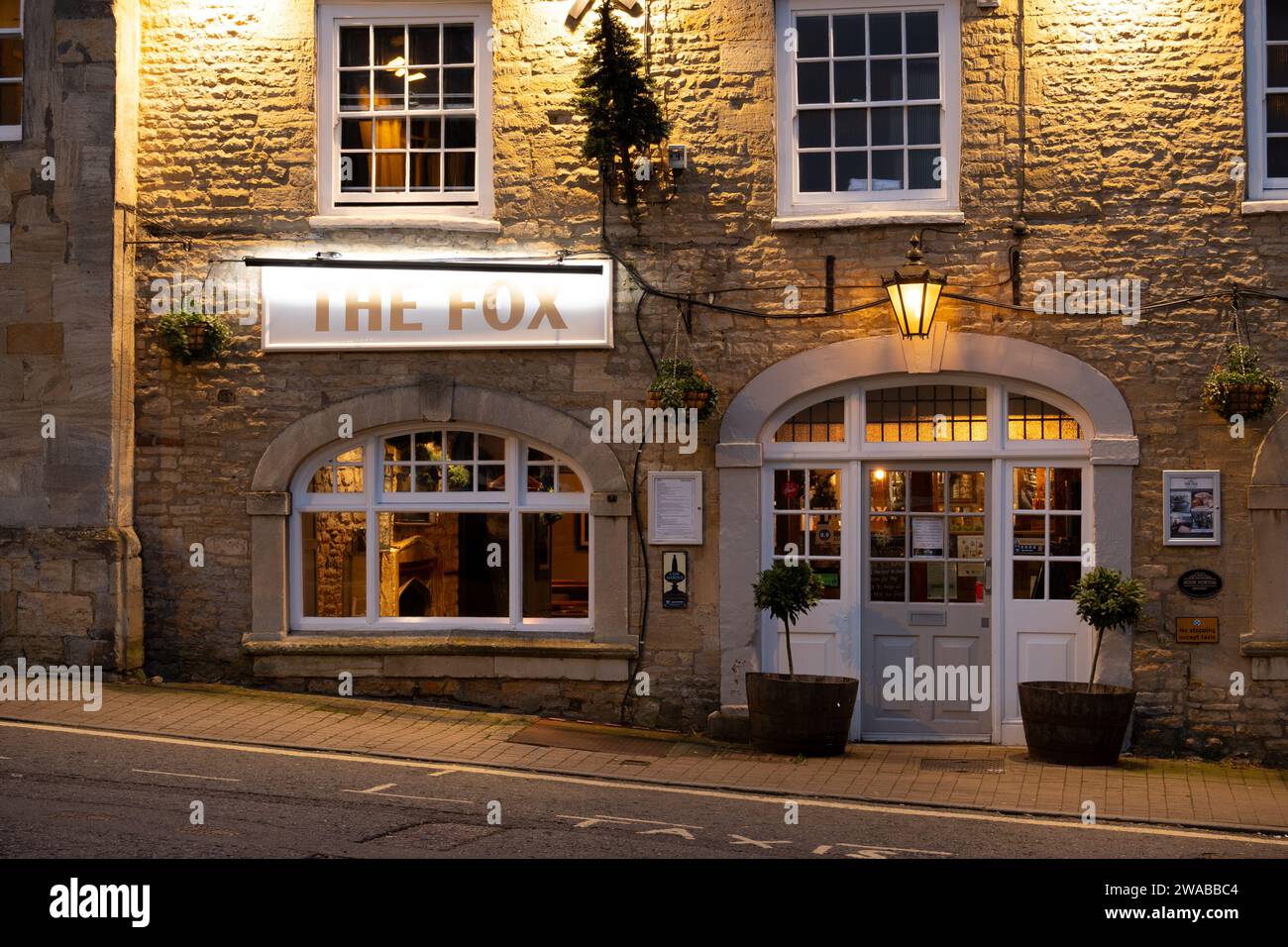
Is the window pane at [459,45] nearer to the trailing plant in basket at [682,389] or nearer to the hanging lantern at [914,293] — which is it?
the trailing plant in basket at [682,389]

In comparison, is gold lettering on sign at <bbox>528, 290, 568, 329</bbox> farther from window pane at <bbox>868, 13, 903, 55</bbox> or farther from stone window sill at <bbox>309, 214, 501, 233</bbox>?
window pane at <bbox>868, 13, 903, 55</bbox>

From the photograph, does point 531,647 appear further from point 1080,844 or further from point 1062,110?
point 1062,110

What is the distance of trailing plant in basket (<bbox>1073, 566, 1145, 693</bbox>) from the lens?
10.7 metres

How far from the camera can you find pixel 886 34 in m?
11.7

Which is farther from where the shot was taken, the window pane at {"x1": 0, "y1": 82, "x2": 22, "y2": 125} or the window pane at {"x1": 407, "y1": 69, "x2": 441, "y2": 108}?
the window pane at {"x1": 0, "y1": 82, "x2": 22, "y2": 125}

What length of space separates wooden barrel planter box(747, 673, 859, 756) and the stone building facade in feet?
2.03

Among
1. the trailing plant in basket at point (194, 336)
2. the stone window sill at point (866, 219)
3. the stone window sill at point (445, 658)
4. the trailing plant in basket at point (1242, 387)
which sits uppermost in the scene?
the stone window sill at point (866, 219)

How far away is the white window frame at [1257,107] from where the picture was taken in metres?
11.3

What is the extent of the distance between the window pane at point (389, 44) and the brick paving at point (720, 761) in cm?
524

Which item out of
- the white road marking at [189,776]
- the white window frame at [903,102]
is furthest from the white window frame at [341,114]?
the white road marking at [189,776]

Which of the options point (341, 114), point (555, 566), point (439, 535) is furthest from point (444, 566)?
point (341, 114)

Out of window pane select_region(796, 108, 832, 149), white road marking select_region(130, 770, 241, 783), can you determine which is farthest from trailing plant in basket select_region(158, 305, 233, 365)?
window pane select_region(796, 108, 832, 149)

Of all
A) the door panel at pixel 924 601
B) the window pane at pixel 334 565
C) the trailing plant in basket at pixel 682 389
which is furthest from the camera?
the window pane at pixel 334 565

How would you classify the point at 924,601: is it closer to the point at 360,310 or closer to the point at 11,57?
the point at 360,310
